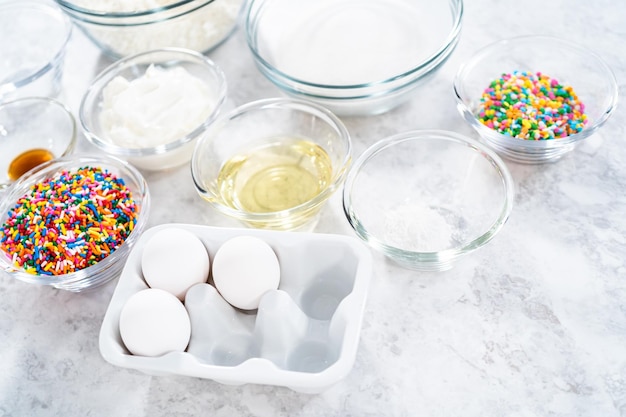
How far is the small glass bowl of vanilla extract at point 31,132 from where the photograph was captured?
1.40 meters

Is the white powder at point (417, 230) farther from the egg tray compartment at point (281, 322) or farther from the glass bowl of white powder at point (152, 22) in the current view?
the glass bowl of white powder at point (152, 22)

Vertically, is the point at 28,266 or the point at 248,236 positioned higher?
the point at 248,236

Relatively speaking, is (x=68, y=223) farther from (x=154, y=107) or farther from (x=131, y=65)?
(x=131, y=65)

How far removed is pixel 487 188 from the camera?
3.89 feet

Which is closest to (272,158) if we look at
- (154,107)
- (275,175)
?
(275,175)

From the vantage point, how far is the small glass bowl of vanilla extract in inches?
55.0

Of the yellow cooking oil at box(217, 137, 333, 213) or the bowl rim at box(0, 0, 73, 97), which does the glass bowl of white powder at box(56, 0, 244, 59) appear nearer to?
the bowl rim at box(0, 0, 73, 97)

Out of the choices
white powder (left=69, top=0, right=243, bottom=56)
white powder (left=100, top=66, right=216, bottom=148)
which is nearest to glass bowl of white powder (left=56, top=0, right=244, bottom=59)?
white powder (left=69, top=0, right=243, bottom=56)

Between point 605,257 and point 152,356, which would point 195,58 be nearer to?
point 152,356

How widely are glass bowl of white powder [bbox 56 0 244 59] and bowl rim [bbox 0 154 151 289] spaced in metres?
0.30

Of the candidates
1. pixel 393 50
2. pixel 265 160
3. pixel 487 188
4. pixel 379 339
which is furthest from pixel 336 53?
pixel 379 339

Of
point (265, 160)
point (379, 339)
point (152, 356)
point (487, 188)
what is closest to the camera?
point (152, 356)

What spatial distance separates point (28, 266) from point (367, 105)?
0.68 m

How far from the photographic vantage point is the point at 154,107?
1317 millimetres
